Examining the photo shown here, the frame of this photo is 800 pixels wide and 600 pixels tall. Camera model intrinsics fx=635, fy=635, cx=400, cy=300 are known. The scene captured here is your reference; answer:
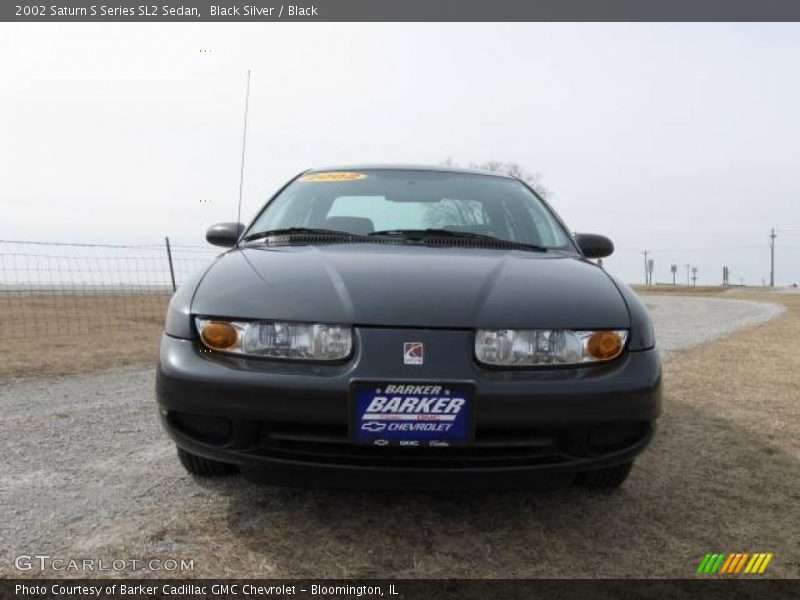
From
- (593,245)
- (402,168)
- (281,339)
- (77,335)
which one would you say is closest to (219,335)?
(281,339)

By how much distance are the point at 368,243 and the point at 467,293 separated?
71cm

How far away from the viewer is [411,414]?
1888 millimetres

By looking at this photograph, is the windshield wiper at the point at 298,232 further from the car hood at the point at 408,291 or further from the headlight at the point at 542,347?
the headlight at the point at 542,347

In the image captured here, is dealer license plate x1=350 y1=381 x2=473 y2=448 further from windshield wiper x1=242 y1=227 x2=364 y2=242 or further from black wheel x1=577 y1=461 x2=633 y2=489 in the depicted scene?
windshield wiper x1=242 y1=227 x2=364 y2=242

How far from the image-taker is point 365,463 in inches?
76.0

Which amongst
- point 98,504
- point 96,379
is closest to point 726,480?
point 98,504

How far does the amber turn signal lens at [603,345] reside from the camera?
2.07 metres

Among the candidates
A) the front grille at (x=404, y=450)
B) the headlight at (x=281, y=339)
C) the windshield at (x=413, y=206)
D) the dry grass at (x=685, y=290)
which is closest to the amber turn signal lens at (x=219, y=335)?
the headlight at (x=281, y=339)

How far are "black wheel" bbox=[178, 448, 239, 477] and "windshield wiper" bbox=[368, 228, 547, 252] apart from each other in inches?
46.0

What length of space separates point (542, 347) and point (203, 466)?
147 cm

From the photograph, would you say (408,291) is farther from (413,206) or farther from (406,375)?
(413,206)

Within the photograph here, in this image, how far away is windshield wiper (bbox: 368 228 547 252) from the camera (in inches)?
112

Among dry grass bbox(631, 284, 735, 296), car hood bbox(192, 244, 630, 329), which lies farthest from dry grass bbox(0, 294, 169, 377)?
Result: dry grass bbox(631, 284, 735, 296)

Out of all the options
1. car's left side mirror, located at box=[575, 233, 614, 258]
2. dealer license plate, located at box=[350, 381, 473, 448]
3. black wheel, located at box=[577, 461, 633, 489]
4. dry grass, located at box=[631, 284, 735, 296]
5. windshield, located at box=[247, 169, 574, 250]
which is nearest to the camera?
dealer license plate, located at box=[350, 381, 473, 448]
